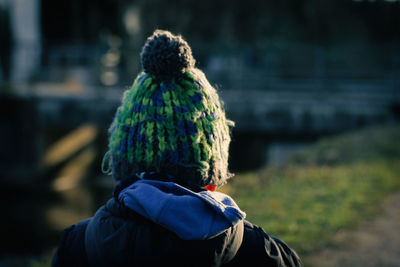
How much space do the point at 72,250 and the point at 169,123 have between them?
595 mm

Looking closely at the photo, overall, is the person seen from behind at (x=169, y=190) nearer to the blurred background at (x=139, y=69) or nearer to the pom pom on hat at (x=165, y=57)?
the pom pom on hat at (x=165, y=57)

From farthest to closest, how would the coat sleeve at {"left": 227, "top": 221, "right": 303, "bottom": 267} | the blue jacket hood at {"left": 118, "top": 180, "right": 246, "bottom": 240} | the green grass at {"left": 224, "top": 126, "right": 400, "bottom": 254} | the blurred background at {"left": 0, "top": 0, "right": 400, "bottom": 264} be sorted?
the blurred background at {"left": 0, "top": 0, "right": 400, "bottom": 264}, the green grass at {"left": 224, "top": 126, "right": 400, "bottom": 254}, the coat sleeve at {"left": 227, "top": 221, "right": 303, "bottom": 267}, the blue jacket hood at {"left": 118, "top": 180, "right": 246, "bottom": 240}

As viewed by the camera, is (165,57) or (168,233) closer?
(168,233)

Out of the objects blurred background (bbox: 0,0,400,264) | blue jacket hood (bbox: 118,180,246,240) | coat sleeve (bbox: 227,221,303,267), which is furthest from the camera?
blurred background (bbox: 0,0,400,264)

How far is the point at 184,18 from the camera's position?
57.2 ft

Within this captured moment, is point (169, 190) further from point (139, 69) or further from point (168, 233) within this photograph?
point (139, 69)

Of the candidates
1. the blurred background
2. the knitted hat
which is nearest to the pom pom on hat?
the knitted hat

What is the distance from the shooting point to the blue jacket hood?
1.34 meters

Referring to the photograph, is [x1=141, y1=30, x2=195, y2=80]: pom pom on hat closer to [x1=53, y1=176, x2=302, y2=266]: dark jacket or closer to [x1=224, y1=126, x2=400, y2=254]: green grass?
[x1=53, y1=176, x2=302, y2=266]: dark jacket

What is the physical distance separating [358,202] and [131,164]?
4.44 metres

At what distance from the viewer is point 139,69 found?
1608cm

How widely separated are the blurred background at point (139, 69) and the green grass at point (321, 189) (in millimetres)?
2434

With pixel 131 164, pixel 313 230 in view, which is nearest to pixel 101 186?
pixel 313 230

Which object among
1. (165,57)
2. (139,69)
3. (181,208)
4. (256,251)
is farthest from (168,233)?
(139,69)
